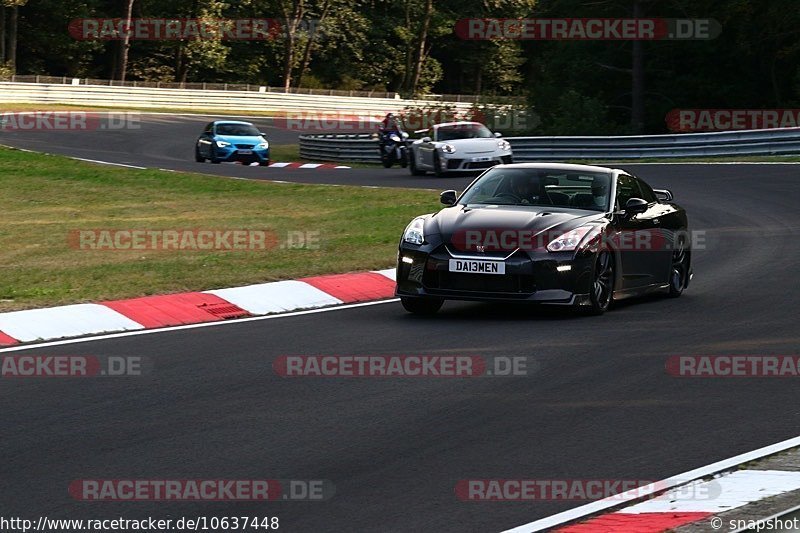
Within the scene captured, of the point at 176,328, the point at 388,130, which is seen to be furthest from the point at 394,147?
the point at 176,328

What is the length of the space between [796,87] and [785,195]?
18.2 m

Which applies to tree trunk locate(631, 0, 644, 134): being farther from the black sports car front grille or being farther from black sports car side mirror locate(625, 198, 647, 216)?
the black sports car front grille

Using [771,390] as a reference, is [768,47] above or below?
above

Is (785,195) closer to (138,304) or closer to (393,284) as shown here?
(393,284)

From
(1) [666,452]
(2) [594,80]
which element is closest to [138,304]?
(1) [666,452]

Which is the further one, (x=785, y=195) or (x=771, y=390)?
(x=785, y=195)

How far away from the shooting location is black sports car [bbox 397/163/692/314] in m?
11.5

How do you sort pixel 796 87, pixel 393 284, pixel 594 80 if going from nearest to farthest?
1. pixel 393 284
2. pixel 796 87
3. pixel 594 80

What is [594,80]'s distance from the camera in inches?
1825

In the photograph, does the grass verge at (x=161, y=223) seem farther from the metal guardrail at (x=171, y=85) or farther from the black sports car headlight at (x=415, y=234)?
the metal guardrail at (x=171, y=85)

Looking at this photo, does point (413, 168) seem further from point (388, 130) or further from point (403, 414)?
point (403, 414)

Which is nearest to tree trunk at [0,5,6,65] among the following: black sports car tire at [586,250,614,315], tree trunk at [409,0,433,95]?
tree trunk at [409,0,433,95]

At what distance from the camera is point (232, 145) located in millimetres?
37656

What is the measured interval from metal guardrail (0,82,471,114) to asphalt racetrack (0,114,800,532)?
48696mm
